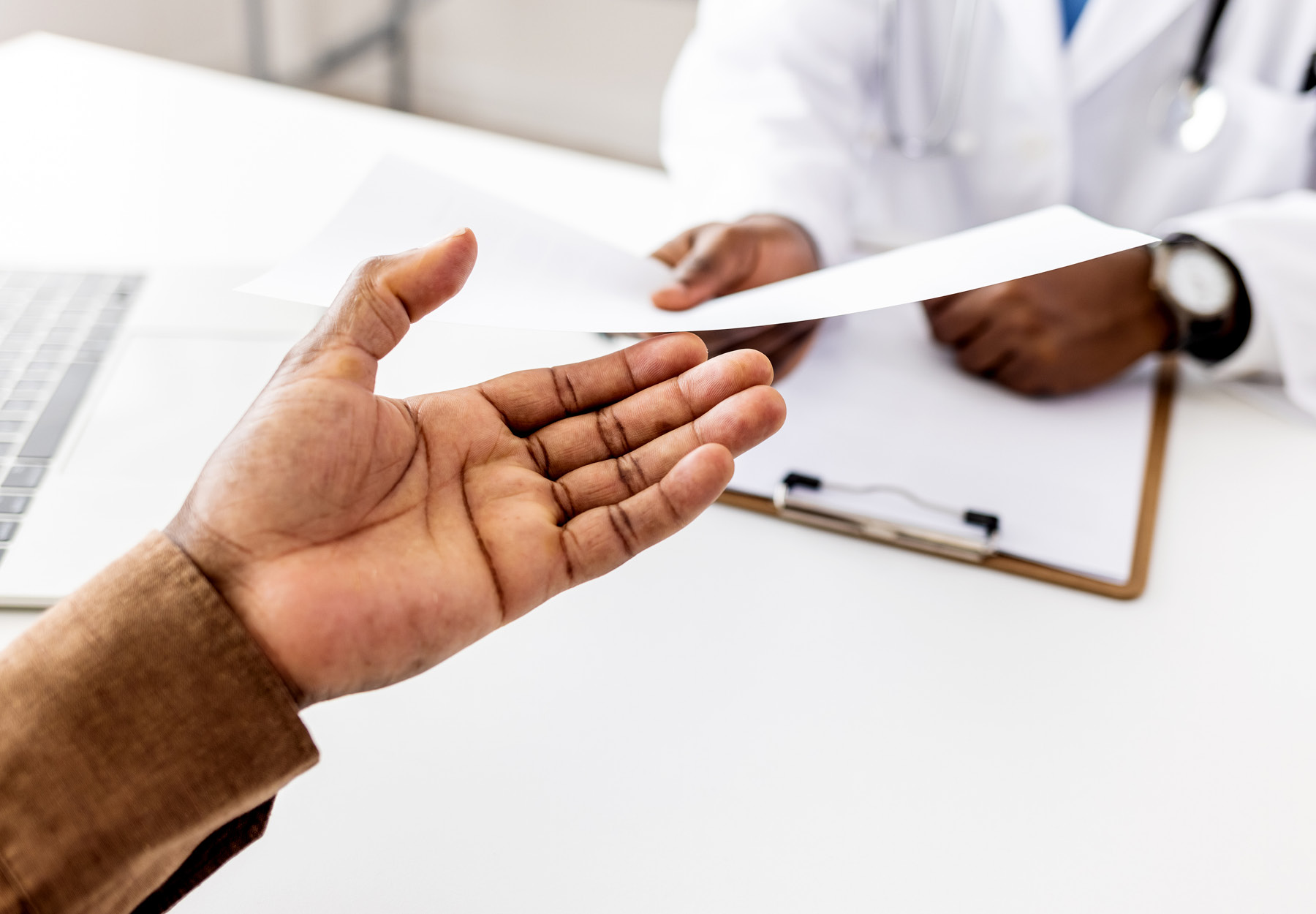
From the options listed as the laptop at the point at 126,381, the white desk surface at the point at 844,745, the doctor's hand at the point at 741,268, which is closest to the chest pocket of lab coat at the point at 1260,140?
the white desk surface at the point at 844,745

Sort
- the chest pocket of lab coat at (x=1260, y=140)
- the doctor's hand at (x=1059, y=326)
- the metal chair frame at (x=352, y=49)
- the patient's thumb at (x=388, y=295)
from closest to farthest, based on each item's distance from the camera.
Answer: the patient's thumb at (x=388, y=295) < the doctor's hand at (x=1059, y=326) < the chest pocket of lab coat at (x=1260, y=140) < the metal chair frame at (x=352, y=49)

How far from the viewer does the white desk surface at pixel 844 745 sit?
47 cm

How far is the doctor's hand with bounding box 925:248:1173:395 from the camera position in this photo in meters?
0.80

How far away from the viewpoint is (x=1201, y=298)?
33.2 inches

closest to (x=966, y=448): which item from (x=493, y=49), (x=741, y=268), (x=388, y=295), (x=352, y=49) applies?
Answer: (x=741, y=268)

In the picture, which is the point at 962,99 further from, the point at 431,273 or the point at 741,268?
the point at 431,273

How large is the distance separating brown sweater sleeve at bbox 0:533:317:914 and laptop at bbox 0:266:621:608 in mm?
195

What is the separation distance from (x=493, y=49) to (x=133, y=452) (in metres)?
2.24

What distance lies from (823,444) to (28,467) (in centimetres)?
57

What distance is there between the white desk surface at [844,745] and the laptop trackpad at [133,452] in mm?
42

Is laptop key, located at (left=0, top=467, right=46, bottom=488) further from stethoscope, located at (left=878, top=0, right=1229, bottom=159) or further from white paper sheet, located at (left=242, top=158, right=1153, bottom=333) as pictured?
stethoscope, located at (left=878, top=0, right=1229, bottom=159)

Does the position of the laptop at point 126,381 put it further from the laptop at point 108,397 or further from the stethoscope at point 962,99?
the stethoscope at point 962,99

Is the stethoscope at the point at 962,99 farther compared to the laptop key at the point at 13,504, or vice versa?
the stethoscope at the point at 962,99

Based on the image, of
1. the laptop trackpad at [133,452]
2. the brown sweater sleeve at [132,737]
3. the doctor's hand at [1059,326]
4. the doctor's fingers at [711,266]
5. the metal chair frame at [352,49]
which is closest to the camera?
the brown sweater sleeve at [132,737]
